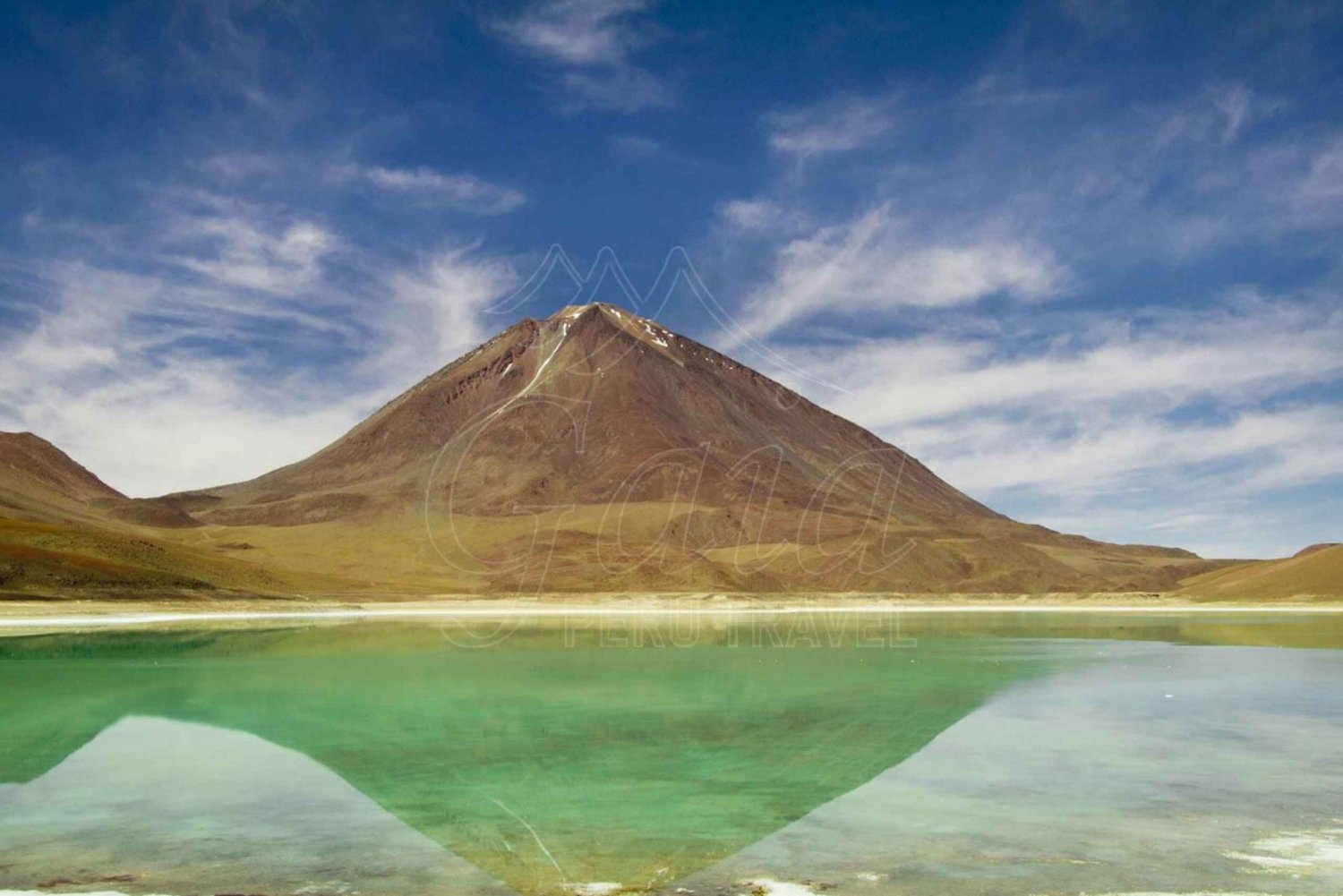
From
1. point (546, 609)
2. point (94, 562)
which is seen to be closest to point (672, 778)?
point (546, 609)

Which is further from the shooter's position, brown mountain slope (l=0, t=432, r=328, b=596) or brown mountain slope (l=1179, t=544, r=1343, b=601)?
brown mountain slope (l=1179, t=544, r=1343, b=601)

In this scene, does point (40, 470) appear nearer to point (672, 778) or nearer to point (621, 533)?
point (621, 533)

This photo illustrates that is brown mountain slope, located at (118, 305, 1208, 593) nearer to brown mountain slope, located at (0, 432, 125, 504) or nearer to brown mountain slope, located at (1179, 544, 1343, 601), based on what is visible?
brown mountain slope, located at (0, 432, 125, 504)

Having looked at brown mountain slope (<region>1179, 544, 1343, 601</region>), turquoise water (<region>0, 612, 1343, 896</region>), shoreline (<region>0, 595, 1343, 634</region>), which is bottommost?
turquoise water (<region>0, 612, 1343, 896</region>)

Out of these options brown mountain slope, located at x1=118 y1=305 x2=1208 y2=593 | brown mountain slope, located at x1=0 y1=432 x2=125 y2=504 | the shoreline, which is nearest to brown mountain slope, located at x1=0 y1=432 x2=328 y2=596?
the shoreline

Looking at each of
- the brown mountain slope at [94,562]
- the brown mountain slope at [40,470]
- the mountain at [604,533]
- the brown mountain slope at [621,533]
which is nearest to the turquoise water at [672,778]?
the brown mountain slope at [94,562]

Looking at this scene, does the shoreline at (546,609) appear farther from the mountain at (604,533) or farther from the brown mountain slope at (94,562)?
the mountain at (604,533)
